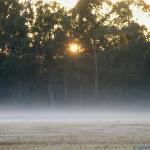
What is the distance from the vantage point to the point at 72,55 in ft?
211

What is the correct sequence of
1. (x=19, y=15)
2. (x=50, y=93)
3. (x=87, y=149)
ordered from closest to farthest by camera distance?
(x=87, y=149), (x=50, y=93), (x=19, y=15)

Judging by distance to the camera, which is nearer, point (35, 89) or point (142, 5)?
point (35, 89)

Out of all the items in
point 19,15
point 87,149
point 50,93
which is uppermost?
point 19,15

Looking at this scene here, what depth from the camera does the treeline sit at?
61500 millimetres

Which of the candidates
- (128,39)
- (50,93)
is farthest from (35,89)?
(128,39)

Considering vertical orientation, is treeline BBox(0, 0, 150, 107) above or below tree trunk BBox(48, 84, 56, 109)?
above

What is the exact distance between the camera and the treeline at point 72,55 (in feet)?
202

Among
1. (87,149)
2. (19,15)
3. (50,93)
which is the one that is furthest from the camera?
(19,15)

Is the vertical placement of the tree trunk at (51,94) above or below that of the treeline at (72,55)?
below

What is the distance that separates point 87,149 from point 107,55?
1836 inches

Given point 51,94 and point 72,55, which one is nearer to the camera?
point 51,94

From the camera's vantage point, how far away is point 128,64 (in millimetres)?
63062

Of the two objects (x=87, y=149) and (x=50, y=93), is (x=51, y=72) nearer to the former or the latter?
(x=50, y=93)

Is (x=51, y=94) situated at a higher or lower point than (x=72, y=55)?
lower
